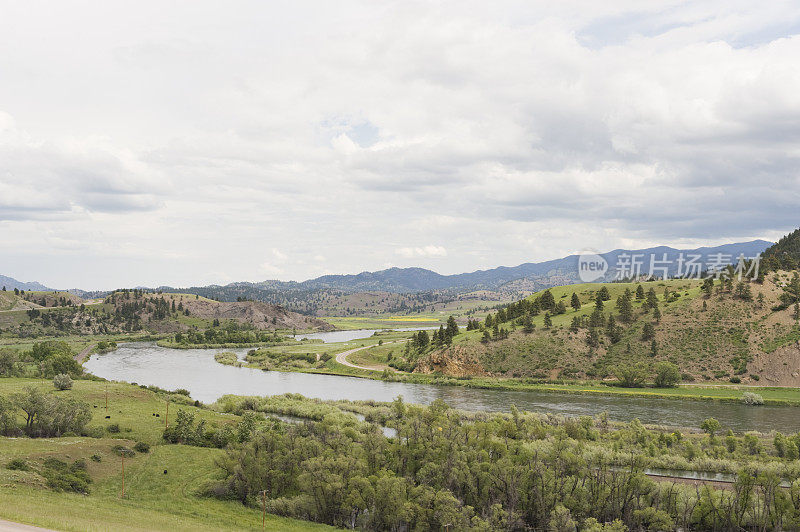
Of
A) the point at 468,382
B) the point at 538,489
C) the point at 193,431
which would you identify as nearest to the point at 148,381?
the point at 193,431

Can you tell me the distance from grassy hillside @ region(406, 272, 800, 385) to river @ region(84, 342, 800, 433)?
46.1 ft

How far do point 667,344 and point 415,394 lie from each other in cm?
5768

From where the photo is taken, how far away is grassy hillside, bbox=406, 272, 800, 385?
102m

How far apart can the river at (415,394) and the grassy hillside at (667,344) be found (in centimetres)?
1405

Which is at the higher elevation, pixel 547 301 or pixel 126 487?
pixel 547 301

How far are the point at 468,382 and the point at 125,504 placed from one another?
3039 inches

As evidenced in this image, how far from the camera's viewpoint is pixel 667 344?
111m

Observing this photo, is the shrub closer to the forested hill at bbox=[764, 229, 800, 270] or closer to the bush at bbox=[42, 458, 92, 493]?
the bush at bbox=[42, 458, 92, 493]

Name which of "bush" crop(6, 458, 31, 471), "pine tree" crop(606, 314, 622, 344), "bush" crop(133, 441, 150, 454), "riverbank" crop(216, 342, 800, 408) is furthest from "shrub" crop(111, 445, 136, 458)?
"pine tree" crop(606, 314, 622, 344)

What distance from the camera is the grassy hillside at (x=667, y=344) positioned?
4008 inches

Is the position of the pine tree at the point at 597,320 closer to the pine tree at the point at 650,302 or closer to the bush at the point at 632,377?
the pine tree at the point at 650,302

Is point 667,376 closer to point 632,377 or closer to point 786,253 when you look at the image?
point 632,377

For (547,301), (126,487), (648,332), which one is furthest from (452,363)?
(126,487)

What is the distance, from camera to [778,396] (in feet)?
287
